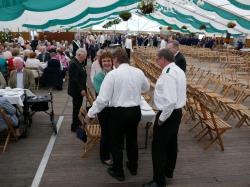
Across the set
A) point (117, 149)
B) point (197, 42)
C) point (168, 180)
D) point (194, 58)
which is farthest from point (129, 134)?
point (197, 42)

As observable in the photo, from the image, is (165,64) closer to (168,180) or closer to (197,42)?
(168,180)

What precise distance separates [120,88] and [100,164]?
5.37 feet

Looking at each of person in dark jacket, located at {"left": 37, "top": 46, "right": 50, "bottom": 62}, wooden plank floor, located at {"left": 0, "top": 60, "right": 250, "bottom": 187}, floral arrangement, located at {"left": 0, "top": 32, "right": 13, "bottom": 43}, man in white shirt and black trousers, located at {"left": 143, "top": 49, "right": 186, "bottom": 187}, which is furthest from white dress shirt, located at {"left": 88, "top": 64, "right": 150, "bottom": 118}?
floral arrangement, located at {"left": 0, "top": 32, "right": 13, "bottom": 43}

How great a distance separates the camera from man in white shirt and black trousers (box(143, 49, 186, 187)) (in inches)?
159

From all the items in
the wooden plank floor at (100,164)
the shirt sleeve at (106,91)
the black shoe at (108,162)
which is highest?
the shirt sleeve at (106,91)

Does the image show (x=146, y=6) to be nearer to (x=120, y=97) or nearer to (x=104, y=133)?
(x=104, y=133)

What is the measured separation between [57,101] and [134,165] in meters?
5.66

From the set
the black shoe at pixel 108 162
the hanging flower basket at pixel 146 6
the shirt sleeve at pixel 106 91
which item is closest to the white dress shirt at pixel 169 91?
the shirt sleeve at pixel 106 91

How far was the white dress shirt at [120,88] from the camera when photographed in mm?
4297

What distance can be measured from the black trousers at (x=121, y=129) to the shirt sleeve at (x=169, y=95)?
1.69 ft

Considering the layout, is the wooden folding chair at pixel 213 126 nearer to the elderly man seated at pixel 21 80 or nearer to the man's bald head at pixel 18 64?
the elderly man seated at pixel 21 80

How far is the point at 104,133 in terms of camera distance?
16.8 feet

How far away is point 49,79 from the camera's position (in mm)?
11891

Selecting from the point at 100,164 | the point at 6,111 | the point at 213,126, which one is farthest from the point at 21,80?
the point at 213,126
